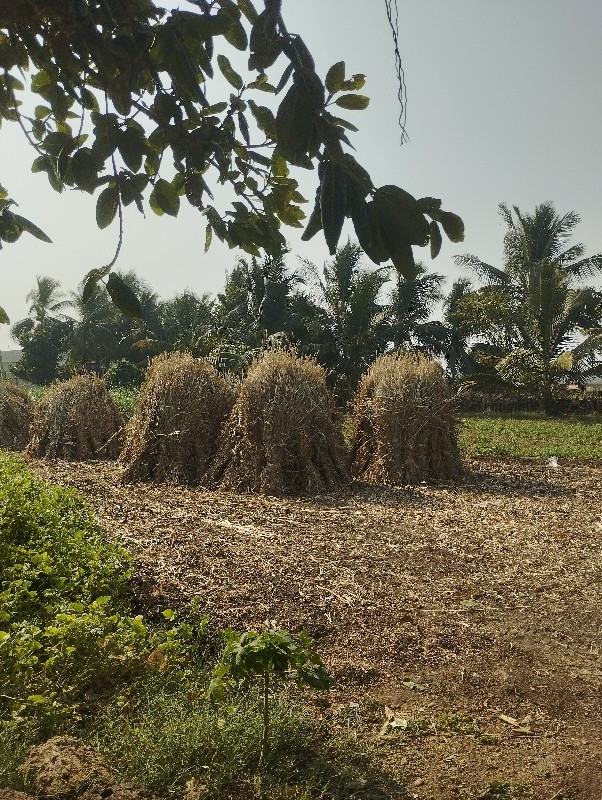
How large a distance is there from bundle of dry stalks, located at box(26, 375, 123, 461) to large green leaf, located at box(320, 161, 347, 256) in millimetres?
10789

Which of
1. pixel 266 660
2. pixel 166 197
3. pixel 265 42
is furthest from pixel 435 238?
pixel 266 660

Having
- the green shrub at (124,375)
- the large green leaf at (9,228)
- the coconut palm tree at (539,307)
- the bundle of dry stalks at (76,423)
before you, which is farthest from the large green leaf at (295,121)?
the green shrub at (124,375)

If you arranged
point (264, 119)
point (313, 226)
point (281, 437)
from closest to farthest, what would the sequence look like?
point (313, 226)
point (264, 119)
point (281, 437)

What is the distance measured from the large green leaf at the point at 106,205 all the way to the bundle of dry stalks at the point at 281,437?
645 cm

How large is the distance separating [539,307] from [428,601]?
56.2ft

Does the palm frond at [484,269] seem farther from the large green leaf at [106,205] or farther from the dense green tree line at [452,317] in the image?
the large green leaf at [106,205]

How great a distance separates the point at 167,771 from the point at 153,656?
928 mm

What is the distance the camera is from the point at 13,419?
14.0 meters

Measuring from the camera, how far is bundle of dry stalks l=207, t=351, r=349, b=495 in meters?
8.47

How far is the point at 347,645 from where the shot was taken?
13.0ft

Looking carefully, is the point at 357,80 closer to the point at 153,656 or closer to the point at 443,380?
the point at 153,656

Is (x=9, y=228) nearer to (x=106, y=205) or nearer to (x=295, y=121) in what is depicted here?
(x=106, y=205)

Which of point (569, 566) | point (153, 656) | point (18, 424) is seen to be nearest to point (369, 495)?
point (569, 566)

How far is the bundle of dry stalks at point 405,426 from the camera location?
9164 mm
